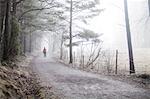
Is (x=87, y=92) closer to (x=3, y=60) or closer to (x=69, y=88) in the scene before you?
(x=69, y=88)

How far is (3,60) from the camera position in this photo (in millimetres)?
13602

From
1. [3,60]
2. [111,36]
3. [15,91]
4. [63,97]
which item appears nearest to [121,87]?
[63,97]

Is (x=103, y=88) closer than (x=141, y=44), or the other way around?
(x=103, y=88)

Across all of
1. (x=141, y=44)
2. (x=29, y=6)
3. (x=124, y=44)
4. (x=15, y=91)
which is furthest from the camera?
(x=124, y=44)

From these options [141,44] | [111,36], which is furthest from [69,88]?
[111,36]

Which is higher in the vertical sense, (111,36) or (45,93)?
(111,36)

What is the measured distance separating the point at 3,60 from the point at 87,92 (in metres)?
6.42

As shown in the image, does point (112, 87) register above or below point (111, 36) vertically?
below

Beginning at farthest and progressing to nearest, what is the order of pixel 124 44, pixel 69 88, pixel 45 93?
pixel 124 44 → pixel 69 88 → pixel 45 93

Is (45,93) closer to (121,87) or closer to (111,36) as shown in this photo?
(121,87)

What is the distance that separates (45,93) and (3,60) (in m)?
5.59

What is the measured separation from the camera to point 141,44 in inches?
3263

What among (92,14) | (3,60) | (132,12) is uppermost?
(132,12)

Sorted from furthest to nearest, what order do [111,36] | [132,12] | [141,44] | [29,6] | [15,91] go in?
1. [111,36]
2. [141,44]
3. [132,12]
4. [29,6]
5. [15,91]
